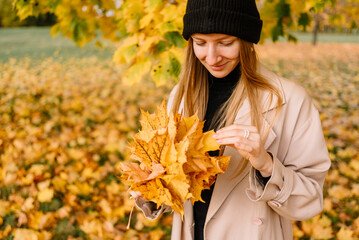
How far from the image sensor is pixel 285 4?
2654 millimetres

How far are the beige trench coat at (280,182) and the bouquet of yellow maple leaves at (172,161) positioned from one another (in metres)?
0.24

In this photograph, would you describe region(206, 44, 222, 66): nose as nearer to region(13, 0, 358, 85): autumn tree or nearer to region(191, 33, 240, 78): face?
region(191, 33, 240, 78): face

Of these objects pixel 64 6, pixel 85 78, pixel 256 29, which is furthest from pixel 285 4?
pixel 85 78

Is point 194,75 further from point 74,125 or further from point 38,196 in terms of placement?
point 74,125

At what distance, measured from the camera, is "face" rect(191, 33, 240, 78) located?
49.6 inches

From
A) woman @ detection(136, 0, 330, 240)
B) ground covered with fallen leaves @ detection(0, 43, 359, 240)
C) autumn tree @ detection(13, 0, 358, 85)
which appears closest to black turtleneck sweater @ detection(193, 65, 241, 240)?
woman @ detection(136, 0, 330, 240)

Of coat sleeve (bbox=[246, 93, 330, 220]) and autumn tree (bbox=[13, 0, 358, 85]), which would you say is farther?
autumn tree (bbox=[13, 0, 358, 85])

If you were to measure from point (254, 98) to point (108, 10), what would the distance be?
2.25 meters

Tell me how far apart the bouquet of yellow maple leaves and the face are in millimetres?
319

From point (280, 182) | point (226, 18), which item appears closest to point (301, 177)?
point (280, 182)

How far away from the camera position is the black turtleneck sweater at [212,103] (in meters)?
1.49

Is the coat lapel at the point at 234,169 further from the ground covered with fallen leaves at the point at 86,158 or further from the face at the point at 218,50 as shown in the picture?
the ground covered with fallen leaves at the point at 86,158

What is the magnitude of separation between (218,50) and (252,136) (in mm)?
422

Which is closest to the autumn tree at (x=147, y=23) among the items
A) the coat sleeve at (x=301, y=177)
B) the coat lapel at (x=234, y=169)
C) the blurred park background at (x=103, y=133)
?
the blurred park background at (x=103, y=133)
